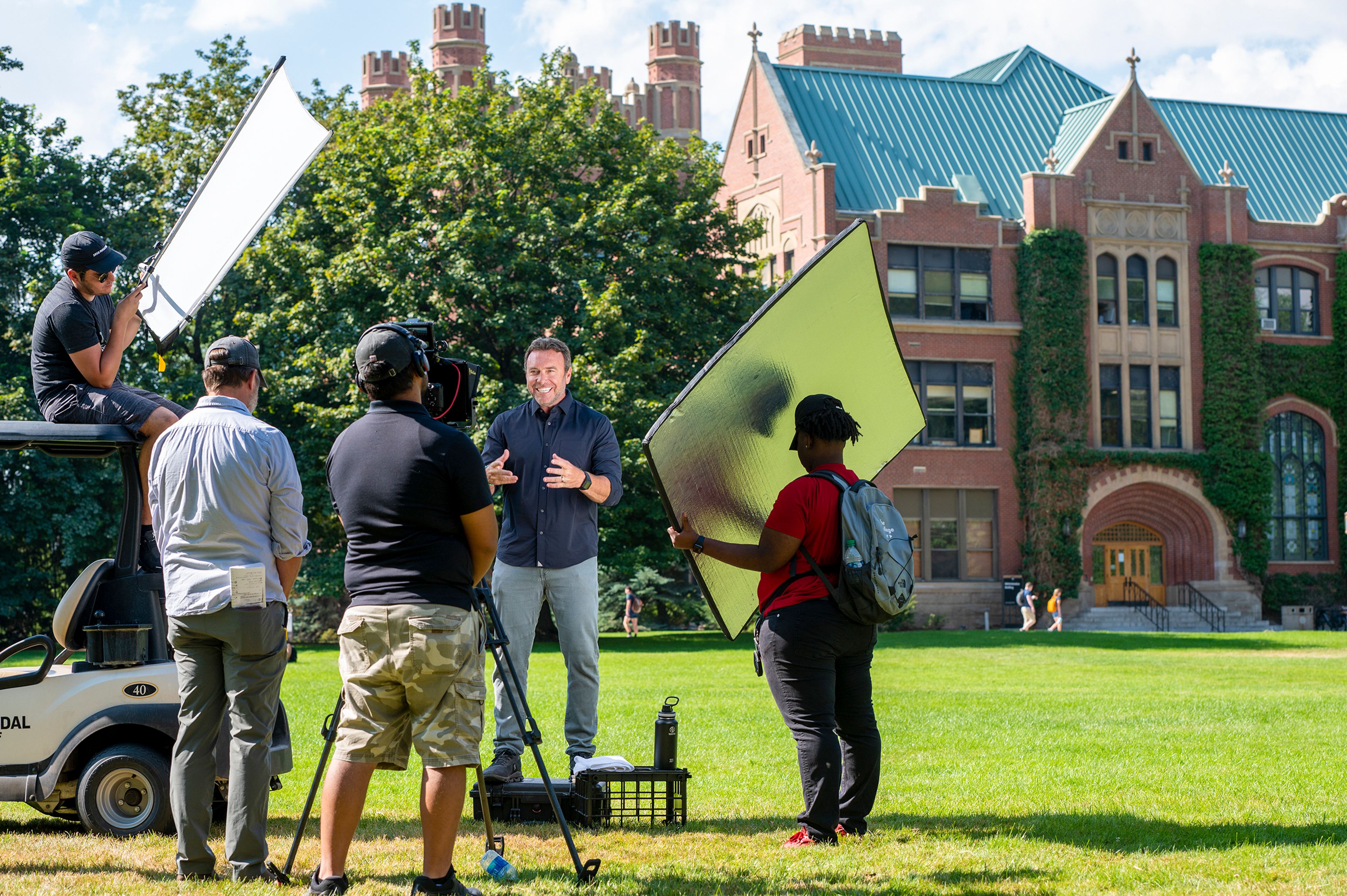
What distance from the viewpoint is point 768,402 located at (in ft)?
22.2

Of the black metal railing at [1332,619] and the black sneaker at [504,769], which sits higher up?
the black sneaker at [504,769]

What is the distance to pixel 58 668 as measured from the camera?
678 centimetres

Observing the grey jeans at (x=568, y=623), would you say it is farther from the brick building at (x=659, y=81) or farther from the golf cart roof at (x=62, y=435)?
the brick building at (x=659, y=81)

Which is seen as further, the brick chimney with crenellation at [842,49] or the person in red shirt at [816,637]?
the brick chimney with crenellation at [842,49]

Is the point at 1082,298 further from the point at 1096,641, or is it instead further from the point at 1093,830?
the point at 1093,830

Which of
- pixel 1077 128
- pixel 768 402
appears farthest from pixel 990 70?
pixel 768 402

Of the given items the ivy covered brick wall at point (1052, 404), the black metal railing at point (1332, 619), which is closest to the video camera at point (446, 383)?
the ivy covered brick wall at point (1052, 404)

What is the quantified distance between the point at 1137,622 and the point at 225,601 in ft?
129

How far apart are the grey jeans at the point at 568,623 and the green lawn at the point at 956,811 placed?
738 mm

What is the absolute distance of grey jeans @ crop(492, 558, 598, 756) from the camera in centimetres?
727

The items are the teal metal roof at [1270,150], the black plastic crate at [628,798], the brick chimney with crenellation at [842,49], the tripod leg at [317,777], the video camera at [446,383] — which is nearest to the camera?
the tripod leg at [317,777]

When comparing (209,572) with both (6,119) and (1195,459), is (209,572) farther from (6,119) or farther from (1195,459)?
(1195,459)

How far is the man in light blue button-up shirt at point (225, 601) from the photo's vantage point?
17.9 ft

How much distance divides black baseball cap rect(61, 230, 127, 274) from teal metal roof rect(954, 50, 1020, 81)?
44.9m
